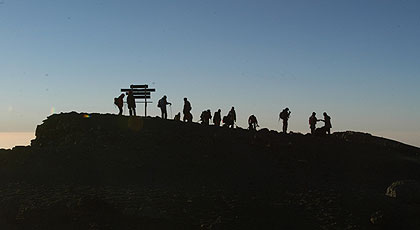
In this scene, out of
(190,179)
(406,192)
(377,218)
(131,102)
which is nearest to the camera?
(377,218)

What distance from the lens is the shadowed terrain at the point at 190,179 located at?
1917 centimetres

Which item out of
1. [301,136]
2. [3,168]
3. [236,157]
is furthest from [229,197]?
[301,136]

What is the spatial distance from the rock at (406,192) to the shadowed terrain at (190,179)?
0.05 meters

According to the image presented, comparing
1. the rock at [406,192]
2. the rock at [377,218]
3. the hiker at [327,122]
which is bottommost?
the rock at [377,218]

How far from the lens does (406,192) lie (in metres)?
21.7

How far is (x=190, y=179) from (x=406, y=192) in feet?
28.9

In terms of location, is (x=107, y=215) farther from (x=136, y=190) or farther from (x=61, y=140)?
(x=61, y=140)

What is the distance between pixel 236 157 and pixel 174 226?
923 centimetres

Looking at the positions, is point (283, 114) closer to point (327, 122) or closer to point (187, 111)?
point (327, 122)

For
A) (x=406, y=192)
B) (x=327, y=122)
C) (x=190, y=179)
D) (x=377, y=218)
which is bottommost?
(x=377, y=218)

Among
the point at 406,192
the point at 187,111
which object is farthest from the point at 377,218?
the point at 187,111

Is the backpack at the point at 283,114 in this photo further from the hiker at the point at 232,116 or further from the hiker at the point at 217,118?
the hiker at the point at 217,118

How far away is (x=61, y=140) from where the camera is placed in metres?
29.3

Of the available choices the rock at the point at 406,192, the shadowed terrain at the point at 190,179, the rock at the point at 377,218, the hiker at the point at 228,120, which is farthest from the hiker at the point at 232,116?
the rock at the point at 377,218
